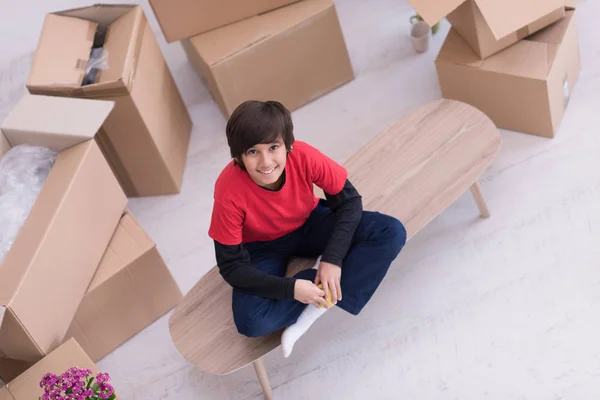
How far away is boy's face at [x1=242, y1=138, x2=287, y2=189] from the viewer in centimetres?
163

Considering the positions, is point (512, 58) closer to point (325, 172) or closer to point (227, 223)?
point (325, 172)

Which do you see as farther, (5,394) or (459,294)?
(459,294)

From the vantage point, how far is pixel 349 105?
8.32 ft

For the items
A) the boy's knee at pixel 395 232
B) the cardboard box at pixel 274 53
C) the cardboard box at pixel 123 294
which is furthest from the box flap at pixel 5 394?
the cardboard box at pixel 274 53

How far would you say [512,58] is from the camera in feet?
7.16

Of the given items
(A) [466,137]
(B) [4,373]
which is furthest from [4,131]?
(A) [466,137]

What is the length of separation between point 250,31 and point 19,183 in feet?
2.81

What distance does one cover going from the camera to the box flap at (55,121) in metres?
1.95

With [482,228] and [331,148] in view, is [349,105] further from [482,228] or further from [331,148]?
[482,228]

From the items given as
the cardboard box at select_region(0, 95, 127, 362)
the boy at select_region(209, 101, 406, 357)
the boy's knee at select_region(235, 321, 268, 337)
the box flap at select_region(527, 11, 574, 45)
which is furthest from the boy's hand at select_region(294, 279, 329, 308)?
the box flap at select_region(527, 11, 574, 45)

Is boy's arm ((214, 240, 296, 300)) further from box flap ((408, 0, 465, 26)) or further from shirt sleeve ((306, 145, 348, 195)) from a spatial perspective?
box flap ((408, 0, 465, 26))

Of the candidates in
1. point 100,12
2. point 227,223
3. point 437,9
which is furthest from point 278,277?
point 100,12

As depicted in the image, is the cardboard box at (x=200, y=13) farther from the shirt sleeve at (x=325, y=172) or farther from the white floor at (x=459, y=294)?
the shirt sleeve at (x=325, y=172)

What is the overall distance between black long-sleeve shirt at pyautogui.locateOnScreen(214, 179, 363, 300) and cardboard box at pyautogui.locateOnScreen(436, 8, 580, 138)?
0.63 meters
